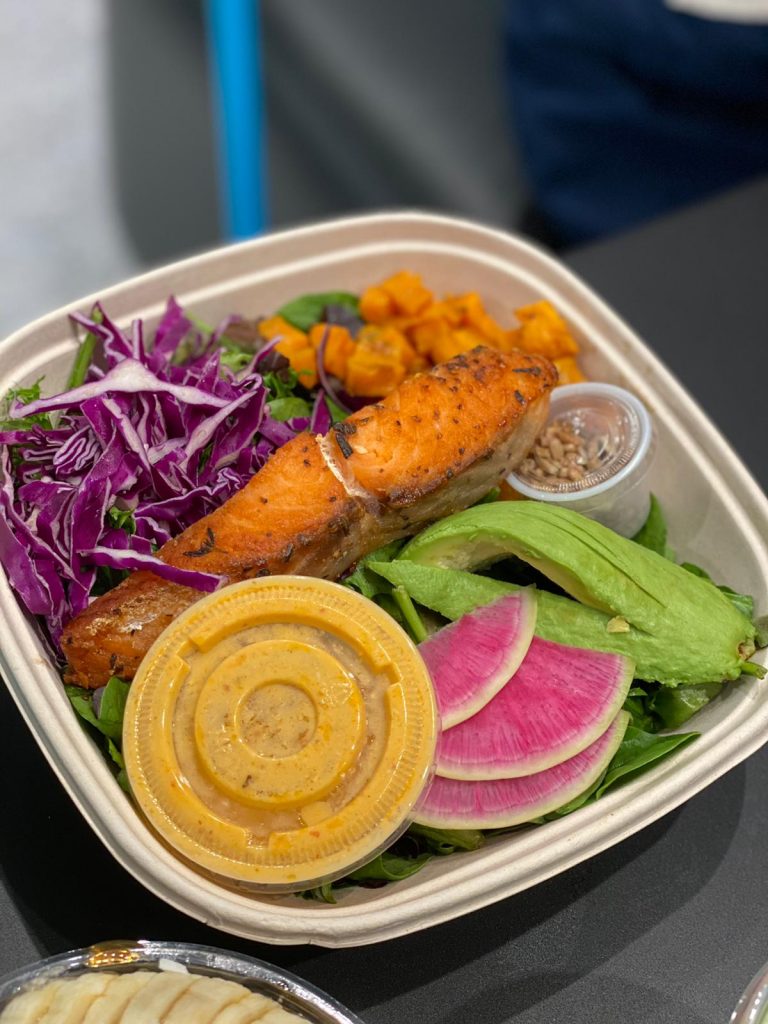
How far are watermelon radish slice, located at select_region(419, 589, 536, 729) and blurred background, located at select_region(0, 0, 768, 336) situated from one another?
2.24 metres

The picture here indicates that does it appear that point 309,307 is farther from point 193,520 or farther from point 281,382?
point 193,520

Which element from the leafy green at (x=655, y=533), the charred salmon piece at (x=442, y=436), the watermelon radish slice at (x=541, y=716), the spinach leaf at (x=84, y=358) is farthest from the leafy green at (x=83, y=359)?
the leafy green at (x=655, y=533)

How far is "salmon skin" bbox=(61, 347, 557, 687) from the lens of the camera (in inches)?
65.4

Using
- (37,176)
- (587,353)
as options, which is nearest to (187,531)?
(587,353)

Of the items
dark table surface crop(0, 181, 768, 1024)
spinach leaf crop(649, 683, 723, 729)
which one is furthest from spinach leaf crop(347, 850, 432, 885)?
spinach leaf crop(649, 683, 723, 729)

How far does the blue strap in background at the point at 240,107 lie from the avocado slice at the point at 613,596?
2.53 metres

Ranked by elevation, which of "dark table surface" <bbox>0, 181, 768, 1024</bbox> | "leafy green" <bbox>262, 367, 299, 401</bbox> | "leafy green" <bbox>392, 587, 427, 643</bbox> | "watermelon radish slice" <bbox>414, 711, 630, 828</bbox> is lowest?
"dark table surface" <bbox>0, 181, 768, 1024</bbox>

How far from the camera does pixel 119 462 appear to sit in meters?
1.85

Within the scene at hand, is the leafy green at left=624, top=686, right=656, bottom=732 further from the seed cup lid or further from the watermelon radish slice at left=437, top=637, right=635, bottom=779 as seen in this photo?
the seed cup lid

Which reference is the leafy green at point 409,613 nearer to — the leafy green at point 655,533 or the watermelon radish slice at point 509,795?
the watermelon radish slice at point 509,795

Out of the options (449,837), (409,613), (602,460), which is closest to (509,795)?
(449,837)

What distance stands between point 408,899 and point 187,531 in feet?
2.35

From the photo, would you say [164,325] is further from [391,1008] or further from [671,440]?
[391,1008]

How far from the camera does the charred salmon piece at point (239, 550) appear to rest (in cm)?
165
